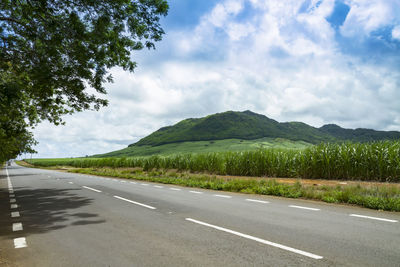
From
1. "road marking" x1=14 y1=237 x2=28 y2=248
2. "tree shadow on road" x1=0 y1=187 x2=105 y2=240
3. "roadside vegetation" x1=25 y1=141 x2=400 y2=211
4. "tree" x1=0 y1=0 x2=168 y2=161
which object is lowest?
"road marking" x1=14 y1=237 x2=28 y2=248

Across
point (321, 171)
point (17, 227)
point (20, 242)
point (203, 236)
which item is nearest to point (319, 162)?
point (321, 171)

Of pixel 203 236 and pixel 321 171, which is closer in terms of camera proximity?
pixel 203 236

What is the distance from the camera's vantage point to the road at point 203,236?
14.1 ft

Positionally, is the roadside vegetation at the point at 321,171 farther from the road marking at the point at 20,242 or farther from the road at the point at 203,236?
the road marking at the point at 20,242

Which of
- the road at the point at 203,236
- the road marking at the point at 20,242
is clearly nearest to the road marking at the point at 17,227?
the road at the point at 203,236

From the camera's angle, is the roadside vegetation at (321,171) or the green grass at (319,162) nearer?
the roadside vegetation at (321,171)

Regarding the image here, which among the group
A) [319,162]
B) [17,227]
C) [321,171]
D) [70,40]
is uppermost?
[70,40]

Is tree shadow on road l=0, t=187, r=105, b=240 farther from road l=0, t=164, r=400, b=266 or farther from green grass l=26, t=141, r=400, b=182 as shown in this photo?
green grass l=26, t=141, r=400, b=182

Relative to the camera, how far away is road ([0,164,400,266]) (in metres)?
4.30

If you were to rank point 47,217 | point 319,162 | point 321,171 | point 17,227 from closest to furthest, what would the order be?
1. point 17,227
2. point 47,217
3. point 321,171
4. point 319,162

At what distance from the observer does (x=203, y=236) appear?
5555 millimetres

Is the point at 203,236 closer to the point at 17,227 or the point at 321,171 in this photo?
the point at 17,227

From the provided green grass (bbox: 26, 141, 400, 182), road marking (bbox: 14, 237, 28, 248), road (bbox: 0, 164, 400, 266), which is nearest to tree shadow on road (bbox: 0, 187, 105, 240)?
road (bbox: 0, 164, 400, 266)

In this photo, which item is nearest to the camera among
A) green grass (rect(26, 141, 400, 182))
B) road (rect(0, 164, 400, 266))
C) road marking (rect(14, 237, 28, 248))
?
road (rect(0, 164, 400, 266))
